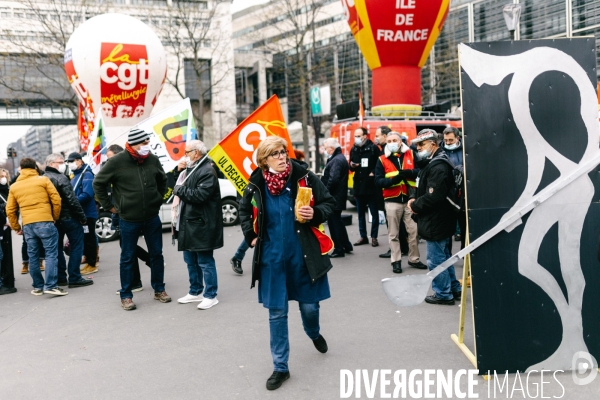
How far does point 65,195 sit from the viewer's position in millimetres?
7688

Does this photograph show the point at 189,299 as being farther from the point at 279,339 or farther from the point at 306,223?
the point at 306,223

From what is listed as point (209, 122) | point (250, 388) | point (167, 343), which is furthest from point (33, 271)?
point (209, 122)

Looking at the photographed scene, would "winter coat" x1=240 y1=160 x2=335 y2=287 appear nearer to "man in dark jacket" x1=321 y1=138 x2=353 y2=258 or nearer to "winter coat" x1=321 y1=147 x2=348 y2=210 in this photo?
"man in dark jacket" x1=321 y1=138 x2=353 y2=258

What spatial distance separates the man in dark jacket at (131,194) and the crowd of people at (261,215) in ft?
0.04

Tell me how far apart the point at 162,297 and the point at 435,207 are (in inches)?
132

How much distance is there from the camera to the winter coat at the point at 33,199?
7.23 metres

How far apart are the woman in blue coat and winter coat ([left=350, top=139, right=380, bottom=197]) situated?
5632 millimetres

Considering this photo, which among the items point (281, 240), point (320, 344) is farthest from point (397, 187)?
point (281, 240)

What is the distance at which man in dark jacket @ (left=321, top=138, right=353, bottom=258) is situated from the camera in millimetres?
9125

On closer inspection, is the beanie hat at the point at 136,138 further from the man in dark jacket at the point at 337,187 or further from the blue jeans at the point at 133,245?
the man in dark jacket at the point at 337,187

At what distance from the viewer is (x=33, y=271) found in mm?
7527

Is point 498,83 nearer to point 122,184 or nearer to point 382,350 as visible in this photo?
point 382,350

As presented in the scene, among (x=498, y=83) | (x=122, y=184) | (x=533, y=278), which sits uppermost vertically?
(x=498, y=83)

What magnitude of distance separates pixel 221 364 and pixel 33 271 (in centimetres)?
416
